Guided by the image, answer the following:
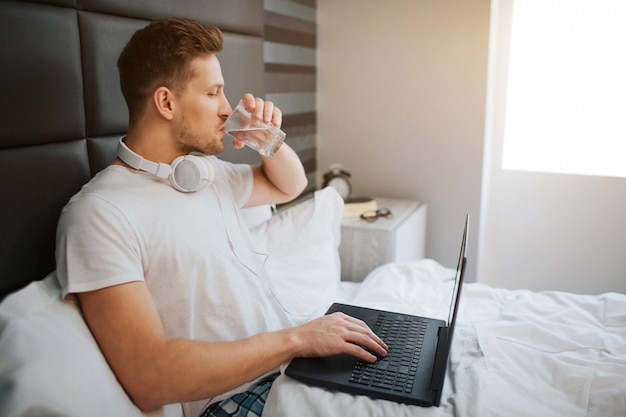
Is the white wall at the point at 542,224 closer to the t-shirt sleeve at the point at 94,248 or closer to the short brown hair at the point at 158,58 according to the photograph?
the short brown hair at the point at 158,58

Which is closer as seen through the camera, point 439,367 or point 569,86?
point 439,367

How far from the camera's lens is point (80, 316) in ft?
3.58

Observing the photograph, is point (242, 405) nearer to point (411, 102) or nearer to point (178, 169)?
point (178, 169)

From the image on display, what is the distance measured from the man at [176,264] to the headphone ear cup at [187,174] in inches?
1.1

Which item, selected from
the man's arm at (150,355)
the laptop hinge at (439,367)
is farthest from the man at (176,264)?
the laptop hinge at (439,367)

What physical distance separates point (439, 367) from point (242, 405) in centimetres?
45

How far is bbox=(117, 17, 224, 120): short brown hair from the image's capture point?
Answer: 136 centimetres

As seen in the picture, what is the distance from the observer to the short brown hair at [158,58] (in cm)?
136

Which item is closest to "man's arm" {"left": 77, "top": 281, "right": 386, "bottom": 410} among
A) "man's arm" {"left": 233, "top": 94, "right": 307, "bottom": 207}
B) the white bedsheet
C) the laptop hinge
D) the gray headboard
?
the white bedsheet

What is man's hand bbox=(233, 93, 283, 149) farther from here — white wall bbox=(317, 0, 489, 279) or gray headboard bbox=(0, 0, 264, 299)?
white wall bbox=(317, 0, 489, 279)

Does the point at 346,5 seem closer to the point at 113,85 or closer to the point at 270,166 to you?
the point at 270,166

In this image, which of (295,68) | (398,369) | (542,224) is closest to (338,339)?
(398,369)

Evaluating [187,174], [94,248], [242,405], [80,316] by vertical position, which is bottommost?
[242,405]

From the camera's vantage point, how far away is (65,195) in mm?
1323
